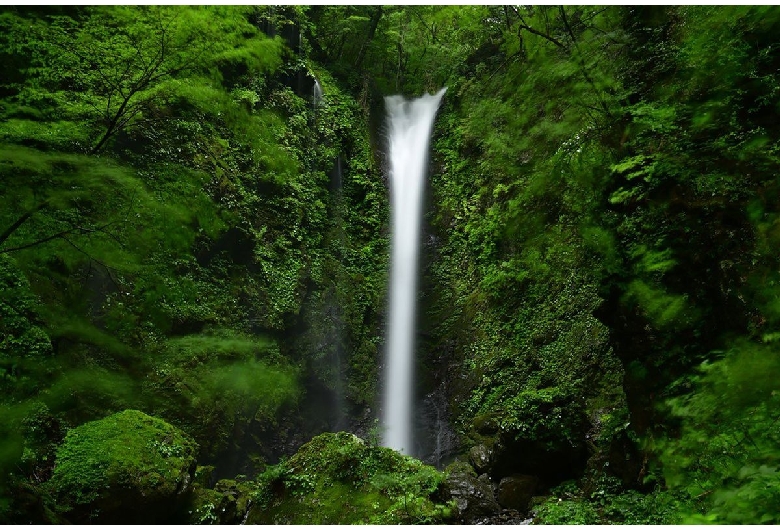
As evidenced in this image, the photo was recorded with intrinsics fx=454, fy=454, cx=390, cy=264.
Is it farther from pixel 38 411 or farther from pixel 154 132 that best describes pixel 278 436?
pixel 154 132

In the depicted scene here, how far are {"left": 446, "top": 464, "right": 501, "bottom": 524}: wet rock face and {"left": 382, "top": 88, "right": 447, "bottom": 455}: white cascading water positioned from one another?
2.30 m

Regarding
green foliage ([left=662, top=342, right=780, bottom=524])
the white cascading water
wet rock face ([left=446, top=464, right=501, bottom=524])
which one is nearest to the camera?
green foliage ([left=662, top=342, right=780, bottom=524])

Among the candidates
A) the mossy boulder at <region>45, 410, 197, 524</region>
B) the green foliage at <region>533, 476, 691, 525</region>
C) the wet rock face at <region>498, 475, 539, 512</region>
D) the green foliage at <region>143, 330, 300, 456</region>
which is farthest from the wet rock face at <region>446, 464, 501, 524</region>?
the green foliage at <region>143, 330, 300, 456</region>

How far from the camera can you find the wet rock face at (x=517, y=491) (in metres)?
6.55

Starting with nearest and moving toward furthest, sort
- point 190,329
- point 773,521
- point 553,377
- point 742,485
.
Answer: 1. point 773,521
2. point 742,485
3. point 553,377
4. point 190,329

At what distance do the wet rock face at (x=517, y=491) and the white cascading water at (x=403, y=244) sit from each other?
2.76 m

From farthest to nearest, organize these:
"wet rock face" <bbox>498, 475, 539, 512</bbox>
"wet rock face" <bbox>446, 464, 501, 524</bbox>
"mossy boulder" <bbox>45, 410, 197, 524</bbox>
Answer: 1. "wet rock face" <bbox>498, 475, 539, 512</bbox>
2. "wet rock face" <bbox>446, 464, 501, 524</bbox>
3. "mossy boulder" <bbox>45, 410, 197, 524</bbox>

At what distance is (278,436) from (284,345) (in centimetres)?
199

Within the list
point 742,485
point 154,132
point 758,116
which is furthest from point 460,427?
point 154,132

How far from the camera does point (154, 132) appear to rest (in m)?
9.27

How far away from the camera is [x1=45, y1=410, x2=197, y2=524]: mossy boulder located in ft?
17.6

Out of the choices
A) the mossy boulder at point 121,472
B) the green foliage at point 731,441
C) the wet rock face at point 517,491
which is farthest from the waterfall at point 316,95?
the green foliage at point 731,441

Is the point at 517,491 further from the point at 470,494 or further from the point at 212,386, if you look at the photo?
the point at 212,386

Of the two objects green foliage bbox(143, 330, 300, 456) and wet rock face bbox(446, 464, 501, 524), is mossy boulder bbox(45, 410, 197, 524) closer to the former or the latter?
green foliage bbox(143, 330, 300, 456)
